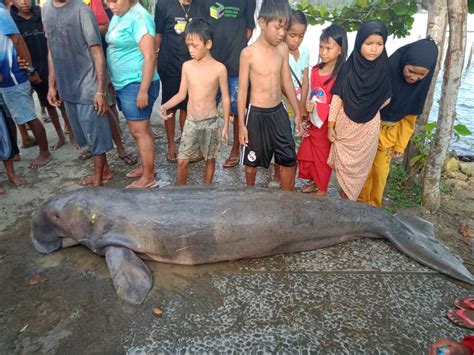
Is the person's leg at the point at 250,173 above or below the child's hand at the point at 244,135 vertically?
below

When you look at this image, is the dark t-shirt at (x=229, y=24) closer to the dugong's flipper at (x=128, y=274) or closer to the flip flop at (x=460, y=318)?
the dugong's flipper at (x=128, y=274)

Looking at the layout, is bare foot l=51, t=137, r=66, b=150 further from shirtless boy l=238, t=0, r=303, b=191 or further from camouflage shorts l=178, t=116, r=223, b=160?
shirtless boy l=238, t=0, r=303, b=191

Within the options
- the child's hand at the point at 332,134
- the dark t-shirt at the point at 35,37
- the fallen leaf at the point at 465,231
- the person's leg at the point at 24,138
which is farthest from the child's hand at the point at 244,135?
the person's leg at the point at 24,138

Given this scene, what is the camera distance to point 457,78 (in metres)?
3.62

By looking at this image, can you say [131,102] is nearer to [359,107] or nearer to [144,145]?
[144,145]

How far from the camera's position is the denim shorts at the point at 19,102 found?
4254 millimetres

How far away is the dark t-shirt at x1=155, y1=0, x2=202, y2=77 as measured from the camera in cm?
436

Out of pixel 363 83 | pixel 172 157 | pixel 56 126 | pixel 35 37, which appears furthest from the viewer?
pixel 56 126

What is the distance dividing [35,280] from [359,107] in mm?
3050

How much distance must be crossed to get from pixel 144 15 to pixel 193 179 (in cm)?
187

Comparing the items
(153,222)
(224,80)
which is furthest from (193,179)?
(153,222)

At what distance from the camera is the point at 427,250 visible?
2986mm

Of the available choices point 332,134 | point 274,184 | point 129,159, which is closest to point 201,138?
point 274,184

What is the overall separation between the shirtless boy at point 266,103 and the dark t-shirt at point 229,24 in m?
1.13
